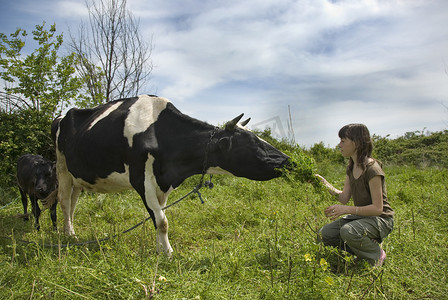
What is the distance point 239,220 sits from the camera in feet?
17.0

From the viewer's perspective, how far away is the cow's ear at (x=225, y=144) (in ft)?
13.1

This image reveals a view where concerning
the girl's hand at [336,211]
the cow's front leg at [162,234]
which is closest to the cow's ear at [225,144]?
the cow's front leg at [162,234]

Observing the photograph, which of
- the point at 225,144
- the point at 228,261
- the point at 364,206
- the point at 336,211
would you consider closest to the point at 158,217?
the point at 228,261

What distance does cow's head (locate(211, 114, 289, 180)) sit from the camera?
3.97 meters

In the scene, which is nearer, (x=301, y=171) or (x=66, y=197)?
(x=301, y=171)

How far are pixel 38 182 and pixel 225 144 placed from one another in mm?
3836

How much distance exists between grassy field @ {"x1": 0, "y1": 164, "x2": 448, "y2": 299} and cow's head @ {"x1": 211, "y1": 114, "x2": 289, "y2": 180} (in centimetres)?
32

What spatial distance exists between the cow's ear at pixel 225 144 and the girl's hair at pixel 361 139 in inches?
51.6

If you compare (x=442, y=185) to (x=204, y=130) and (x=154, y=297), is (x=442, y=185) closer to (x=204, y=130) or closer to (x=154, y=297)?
(x=204, y=130)

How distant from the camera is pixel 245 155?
13.1ft

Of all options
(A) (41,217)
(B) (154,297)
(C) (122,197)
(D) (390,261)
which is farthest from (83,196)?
(D) (390,261)

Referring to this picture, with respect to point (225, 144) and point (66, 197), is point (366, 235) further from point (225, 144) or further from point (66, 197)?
point (66, 197)

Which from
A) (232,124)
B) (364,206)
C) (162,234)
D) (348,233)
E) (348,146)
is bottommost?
(348,233)

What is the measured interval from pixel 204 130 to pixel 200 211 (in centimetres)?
217
